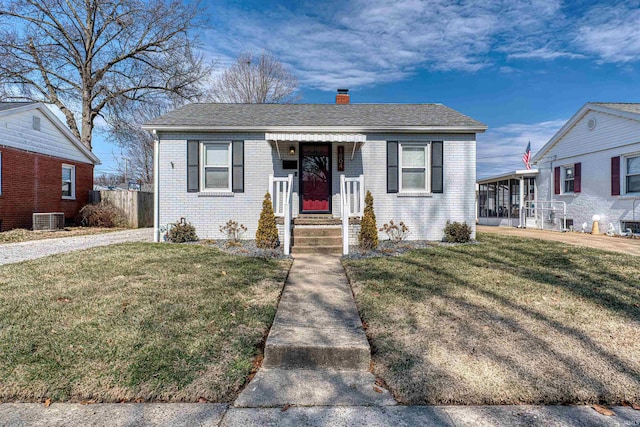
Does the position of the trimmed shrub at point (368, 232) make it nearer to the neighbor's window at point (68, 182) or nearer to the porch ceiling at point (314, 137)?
the porch ceiling at point (314, 137)

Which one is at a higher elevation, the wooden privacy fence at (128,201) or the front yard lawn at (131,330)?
the wooden privacy fence at (128,201)

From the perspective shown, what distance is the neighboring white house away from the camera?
10.1 metres

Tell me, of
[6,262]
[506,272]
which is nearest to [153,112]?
[6,262]

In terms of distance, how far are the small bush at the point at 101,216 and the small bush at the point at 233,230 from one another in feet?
25.9

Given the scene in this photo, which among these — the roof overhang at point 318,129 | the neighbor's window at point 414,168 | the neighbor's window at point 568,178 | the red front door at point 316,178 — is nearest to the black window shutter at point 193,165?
the roof overhang at point 318,129

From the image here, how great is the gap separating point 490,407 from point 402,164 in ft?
23.5

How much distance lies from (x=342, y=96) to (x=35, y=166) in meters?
11.6

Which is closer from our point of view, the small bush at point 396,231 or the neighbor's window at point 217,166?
the small bush at point 396,231

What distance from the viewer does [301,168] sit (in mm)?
8938

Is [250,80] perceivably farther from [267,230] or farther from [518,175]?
[267,230]

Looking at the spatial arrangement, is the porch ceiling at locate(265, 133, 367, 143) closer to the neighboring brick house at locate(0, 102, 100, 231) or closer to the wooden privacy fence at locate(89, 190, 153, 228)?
the wooden privacy fence at locate(89, 190, 153, 228)

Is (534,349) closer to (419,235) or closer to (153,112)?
(419,235)

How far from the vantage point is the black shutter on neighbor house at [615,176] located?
10.4 meters

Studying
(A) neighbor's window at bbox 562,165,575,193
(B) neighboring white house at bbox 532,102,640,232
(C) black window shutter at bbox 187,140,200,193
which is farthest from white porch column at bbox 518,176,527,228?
(C) black window shutter at bbox 187,140,200,193
